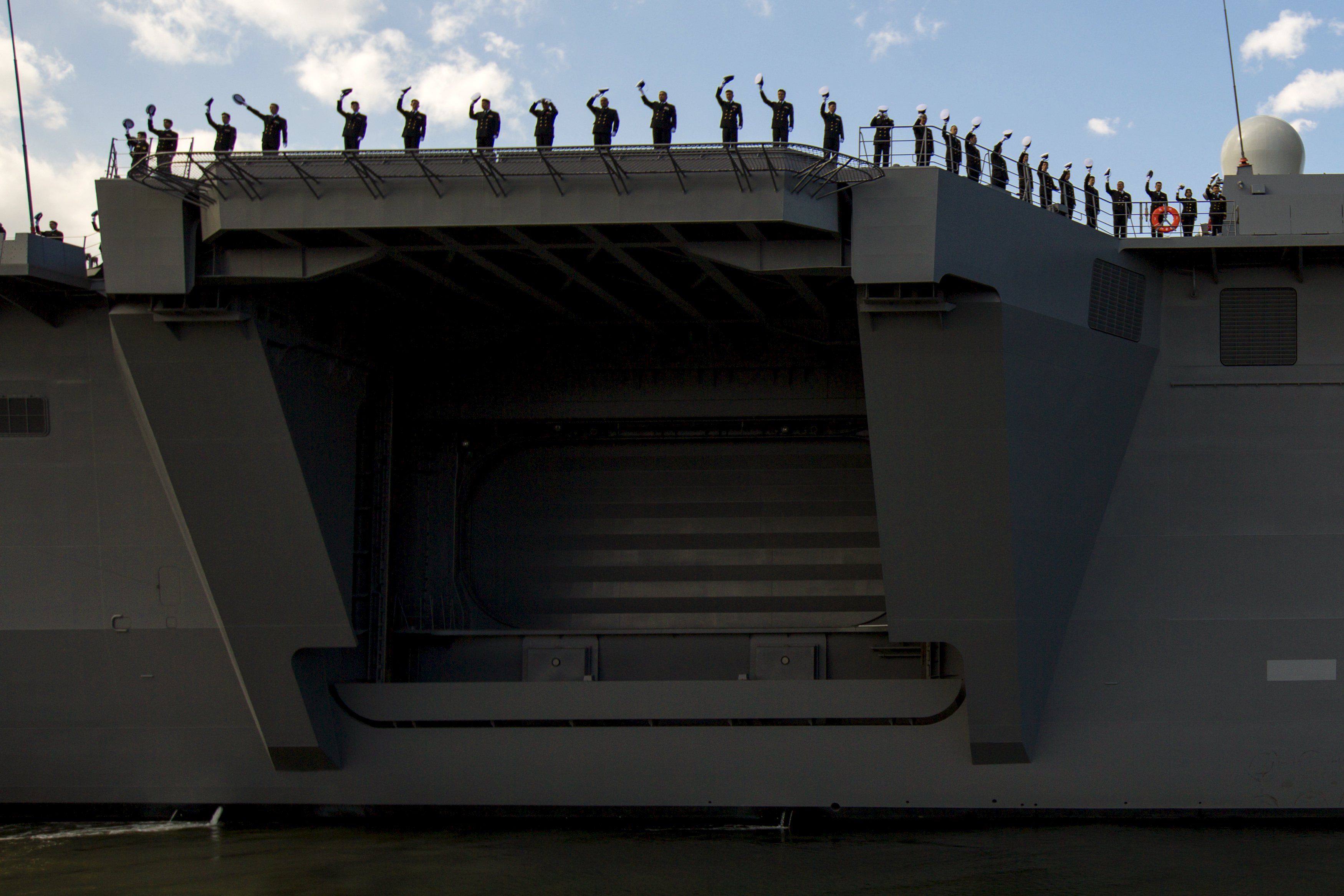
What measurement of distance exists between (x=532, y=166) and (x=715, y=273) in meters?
2.93

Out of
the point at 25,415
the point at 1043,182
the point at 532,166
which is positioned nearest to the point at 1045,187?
the point at 1043,182

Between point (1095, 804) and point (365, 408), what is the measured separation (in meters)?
12.8

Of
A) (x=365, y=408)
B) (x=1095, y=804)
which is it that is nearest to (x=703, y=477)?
(x=365, y=408)

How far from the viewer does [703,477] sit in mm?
20703

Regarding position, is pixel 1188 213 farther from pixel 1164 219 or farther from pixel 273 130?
pixel 273 130

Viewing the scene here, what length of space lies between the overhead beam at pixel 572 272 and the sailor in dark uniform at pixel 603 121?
4.90 feet

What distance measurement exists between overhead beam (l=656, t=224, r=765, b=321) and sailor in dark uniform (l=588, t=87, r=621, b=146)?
4.62 ft

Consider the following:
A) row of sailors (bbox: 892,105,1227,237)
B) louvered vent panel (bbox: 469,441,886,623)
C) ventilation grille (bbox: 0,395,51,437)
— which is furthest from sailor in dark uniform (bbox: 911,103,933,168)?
ventilation grille (bbox: 0,395,51,437)

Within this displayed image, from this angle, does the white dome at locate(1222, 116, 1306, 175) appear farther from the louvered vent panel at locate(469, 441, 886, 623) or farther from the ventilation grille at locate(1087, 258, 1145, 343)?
the louvered vent panel at locate(469, 441, 886, 623)

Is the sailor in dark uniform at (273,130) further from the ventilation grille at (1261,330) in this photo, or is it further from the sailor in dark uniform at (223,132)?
the ventilation grille at (1261,330)

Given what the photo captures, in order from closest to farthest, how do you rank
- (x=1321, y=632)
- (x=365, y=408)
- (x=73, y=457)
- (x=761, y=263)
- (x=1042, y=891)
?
(x=1042, y=891) → (x=761, y=263) → (x=1321, y=632) → (x=73, y=457) → (x=365, y=408)

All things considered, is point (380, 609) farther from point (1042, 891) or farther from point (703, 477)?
point (1042, 891)

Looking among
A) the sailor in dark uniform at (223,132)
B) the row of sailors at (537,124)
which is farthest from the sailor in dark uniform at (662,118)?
the sailor in dark uniform at (223,132)

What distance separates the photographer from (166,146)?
1502 cm
